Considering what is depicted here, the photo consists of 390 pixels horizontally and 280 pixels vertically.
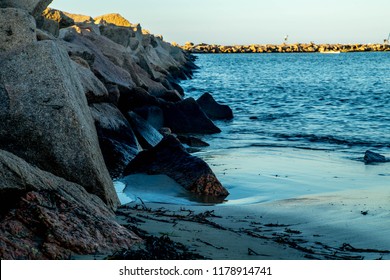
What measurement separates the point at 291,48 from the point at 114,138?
14678 cm

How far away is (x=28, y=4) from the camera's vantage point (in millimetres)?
8773

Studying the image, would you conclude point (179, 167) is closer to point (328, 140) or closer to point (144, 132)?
point (144, 132)

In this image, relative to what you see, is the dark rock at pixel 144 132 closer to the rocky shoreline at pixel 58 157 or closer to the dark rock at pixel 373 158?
the rocky shoreline at pixel 58 157

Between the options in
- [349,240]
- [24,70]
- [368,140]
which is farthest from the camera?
[368,140]

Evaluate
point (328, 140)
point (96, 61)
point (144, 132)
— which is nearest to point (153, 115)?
point (96, 61)

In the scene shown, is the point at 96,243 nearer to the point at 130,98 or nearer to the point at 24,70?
the point at 24,70

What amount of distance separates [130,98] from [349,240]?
7824 mm

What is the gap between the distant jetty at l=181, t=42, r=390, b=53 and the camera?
14262 centimetres

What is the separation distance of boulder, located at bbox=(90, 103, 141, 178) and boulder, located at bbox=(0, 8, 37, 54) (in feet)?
5.75

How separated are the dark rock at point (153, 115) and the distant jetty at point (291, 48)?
132073mm

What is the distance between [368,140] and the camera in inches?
540

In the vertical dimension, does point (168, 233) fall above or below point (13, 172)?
below

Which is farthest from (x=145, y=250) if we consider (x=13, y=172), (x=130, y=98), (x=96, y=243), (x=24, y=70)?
(x=130, y=98)

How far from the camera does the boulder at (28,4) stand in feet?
26.9
